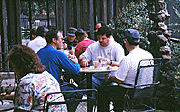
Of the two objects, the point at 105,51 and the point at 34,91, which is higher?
the point at 105,51

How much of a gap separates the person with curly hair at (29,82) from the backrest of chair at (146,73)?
156cm

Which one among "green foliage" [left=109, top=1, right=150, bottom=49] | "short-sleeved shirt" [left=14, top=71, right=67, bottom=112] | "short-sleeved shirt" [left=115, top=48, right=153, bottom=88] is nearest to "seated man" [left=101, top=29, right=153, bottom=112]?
"short-sleeved shirt" [left=115, top=48, right=153, bottom=88]

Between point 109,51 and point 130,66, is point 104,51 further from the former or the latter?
point 130,66

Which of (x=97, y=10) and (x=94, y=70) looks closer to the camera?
(x=94, y=70)

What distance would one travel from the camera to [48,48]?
4.13 metres

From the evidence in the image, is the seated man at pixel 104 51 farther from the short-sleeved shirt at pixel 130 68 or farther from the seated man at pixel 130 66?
the short-sleeved shirt at pixel 130 68

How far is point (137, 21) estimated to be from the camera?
733cm

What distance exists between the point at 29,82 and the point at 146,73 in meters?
1.96

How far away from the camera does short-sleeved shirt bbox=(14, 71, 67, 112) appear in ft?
8.49

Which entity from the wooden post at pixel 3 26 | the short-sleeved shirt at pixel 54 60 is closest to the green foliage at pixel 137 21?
the short-sleeved shirt at pixel 54 60

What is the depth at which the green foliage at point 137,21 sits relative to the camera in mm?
6676

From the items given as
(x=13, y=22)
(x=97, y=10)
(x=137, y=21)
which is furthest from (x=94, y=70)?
→ (x=97, y=10)

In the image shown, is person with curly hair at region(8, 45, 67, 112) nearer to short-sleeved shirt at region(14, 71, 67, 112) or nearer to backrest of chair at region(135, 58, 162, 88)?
short-sleeved shirt at region(14, 71, 67, 112)

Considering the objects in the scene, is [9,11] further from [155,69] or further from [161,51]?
[155,69]
